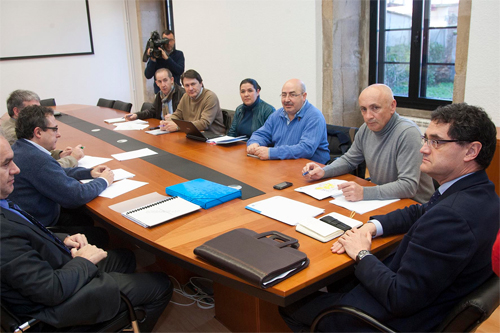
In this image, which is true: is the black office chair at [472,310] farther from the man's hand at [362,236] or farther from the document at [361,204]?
the document at [361,204]

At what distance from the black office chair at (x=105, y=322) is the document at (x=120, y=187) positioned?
0.79m

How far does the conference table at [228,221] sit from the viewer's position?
155 cm

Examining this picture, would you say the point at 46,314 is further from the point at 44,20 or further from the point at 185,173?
the point at 44,20

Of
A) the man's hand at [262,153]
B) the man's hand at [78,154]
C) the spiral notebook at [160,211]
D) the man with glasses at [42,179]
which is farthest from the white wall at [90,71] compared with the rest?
the spiral notebook at [160,211]

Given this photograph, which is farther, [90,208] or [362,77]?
[362,77]

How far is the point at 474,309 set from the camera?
4.06 ft

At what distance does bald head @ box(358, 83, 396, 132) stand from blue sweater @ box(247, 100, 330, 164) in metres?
0.73

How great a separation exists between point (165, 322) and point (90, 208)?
2.59 feet

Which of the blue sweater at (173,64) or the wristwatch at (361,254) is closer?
the wristwatch at (361,254)

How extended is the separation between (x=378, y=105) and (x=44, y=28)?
7.63 m

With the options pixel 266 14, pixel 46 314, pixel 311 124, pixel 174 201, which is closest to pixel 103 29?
pixel 266 14

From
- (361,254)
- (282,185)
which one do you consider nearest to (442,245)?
(361,254)

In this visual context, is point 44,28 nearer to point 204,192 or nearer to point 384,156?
point 204,192

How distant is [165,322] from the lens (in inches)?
94.4
